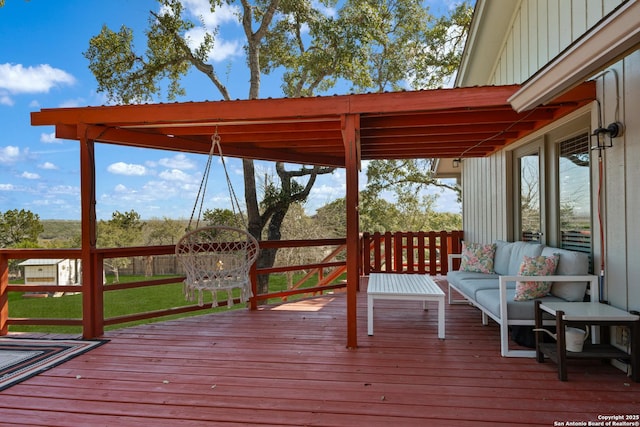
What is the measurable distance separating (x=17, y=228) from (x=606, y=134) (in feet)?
42.2

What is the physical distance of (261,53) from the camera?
37.6 ft

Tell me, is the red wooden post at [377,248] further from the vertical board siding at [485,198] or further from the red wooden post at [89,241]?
the red wooden post at [89,241]

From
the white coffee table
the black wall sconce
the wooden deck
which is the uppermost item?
the black wall sconce

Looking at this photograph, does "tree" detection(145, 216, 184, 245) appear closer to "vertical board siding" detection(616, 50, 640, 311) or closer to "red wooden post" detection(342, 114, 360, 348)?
"red wooden post" detection(342, 114, 360, 348)

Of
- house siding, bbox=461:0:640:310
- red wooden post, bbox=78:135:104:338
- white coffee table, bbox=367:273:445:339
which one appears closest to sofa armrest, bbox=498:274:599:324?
house siding, bbox=461:0:640:310

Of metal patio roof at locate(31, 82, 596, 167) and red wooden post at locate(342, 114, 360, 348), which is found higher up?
metal patio roof at locate(31, 82, 596, 167)

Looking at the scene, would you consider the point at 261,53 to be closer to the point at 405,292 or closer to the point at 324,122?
the point at 324,122

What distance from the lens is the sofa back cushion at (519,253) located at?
3.87 meters

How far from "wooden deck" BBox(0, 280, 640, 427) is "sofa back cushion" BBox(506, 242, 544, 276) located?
0.75 meters

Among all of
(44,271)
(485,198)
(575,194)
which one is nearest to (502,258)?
(575,194)

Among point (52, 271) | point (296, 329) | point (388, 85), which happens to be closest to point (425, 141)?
point (296, 329)

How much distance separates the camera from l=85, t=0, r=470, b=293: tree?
979 centimetres

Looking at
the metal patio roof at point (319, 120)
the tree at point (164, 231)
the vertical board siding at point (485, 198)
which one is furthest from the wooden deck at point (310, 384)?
the tree at point (164, 231)

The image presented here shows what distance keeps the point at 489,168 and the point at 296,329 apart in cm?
425
